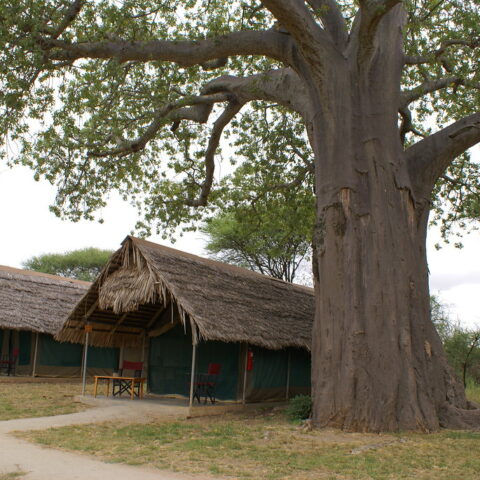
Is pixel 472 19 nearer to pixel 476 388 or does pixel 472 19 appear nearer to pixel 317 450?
pixel 317 450

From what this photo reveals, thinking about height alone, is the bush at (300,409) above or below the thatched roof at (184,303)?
below

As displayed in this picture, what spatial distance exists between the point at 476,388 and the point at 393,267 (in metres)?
10.3

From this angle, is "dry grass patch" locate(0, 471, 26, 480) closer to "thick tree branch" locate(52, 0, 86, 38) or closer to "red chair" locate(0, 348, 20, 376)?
"thick tree branch" locate(52, 0, 86, 38)

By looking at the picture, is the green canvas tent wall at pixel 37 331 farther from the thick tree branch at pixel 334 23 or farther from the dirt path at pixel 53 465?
the thick tree branch at pixel 334 23

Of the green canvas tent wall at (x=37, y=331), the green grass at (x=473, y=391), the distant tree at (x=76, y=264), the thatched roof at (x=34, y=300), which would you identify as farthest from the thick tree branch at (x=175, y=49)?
the distant tree at (x=76, y=264)

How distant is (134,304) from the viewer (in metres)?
12.0

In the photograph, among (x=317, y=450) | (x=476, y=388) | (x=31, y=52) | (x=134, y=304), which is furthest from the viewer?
(x=476, y=388)

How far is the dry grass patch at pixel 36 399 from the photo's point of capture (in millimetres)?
10859

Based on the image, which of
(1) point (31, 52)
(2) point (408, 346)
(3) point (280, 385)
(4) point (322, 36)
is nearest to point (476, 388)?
(3) point (280, 385)

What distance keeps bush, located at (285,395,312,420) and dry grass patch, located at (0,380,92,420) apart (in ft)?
13.1

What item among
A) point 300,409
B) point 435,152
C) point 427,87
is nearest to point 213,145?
point 427,87

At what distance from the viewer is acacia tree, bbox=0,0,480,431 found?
9.09m

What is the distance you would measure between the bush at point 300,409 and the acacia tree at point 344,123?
1.07 m

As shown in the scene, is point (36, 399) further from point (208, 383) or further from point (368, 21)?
point (368, 21)
